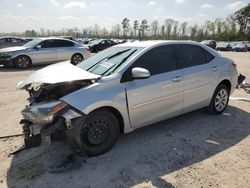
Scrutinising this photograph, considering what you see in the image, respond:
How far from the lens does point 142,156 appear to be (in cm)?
399

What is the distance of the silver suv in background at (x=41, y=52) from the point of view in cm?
1322

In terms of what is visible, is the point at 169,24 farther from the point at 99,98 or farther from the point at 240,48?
the point at 99,98

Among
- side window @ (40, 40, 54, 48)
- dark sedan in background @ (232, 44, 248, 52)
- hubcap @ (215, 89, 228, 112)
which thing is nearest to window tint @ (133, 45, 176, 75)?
hubcap @ (215, 89, 228, 112)

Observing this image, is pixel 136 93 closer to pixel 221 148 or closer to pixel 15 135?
pixel 221 148

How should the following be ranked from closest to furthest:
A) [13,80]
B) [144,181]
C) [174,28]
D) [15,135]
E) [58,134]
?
[144,181]
[58,134]
[15,135]
[13,80]
[174,28]

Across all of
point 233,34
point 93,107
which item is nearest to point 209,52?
point 93,107

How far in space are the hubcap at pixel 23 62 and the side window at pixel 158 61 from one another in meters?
10.3

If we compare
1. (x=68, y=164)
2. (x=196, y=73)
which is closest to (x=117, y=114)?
(x=68, y=164)

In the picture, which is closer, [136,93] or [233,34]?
[136,93]

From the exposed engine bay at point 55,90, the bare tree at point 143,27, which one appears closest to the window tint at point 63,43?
the exposed engine bay at point 55,90

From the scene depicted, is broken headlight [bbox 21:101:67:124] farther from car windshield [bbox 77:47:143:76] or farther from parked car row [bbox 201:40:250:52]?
parked car row [bbox 201:40:250:52]

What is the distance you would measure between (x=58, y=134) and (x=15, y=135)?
A: 1.55 m

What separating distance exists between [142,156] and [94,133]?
31.3 inches

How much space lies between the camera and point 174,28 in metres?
86.8
